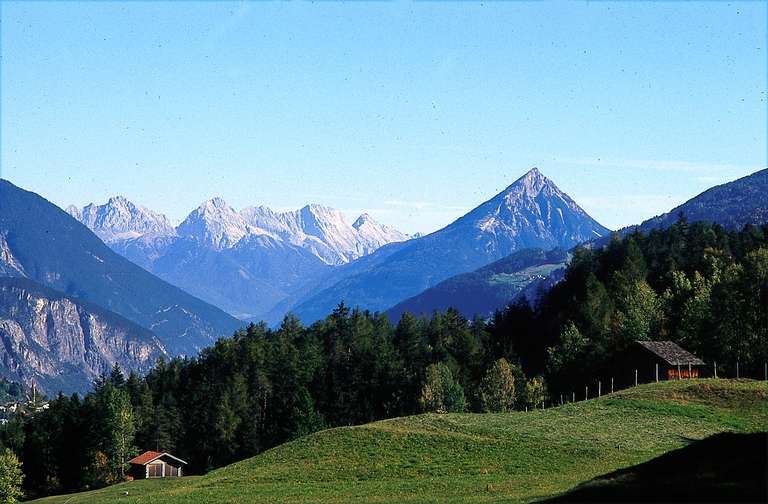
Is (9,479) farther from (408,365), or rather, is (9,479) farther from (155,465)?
(408,365)

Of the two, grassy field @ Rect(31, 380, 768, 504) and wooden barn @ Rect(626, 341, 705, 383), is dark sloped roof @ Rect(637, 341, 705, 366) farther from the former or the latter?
grassy field @ Rect(31, 380, 768, 504)

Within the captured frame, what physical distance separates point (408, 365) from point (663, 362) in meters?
60.9

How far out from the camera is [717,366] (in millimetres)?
122875

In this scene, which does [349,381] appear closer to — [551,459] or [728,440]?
[551,459]

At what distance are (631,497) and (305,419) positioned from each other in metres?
108

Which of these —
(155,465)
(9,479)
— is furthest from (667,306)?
(9,479)

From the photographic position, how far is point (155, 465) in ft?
470

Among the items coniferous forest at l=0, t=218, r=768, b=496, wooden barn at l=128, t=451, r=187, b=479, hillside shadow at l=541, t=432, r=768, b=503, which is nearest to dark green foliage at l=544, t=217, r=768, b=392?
coniferous forest at l=0, t=218, r=768, b=496

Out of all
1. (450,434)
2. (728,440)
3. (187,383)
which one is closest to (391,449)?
(450,434)

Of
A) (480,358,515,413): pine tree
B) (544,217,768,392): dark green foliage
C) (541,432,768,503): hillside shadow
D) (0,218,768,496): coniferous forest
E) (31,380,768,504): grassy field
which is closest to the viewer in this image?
(541,432,768,503): hillside shadow

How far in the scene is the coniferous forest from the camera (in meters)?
140

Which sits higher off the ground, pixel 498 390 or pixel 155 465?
pixel 498 390

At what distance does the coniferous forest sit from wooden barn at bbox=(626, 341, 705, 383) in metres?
4.73

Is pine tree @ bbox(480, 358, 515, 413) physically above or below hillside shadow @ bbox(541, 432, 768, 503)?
above
